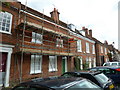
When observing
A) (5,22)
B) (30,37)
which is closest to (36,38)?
(30,37)

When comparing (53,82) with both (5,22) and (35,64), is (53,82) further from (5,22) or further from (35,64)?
(35,64)

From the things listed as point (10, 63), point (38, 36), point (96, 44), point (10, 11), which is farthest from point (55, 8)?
point (96, 44)

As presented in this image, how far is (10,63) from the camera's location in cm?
748

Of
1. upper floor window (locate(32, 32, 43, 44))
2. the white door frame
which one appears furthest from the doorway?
upper floor window (locate(32, 32, 43, 44))

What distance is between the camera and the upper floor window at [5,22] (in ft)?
24.6

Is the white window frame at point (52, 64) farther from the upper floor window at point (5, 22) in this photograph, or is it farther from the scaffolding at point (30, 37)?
the upper floor window at point (5, 22)

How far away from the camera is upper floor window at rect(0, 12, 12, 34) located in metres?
7.49

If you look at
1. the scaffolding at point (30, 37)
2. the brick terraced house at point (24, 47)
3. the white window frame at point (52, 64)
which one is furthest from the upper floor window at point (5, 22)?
the white window frame at point (52, 64)

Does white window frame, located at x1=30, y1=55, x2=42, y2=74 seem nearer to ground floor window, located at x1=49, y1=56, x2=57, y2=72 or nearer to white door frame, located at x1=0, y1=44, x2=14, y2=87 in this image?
ground floor window, located at x1=49, y1=56, x2=57, y2=72

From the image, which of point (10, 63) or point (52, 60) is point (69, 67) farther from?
point (10, 63)

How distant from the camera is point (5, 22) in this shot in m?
7.68

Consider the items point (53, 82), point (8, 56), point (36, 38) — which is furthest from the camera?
point (36, 38)

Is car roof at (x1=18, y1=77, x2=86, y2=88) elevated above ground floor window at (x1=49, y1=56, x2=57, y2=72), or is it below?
above

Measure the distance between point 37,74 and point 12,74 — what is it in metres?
2.34
